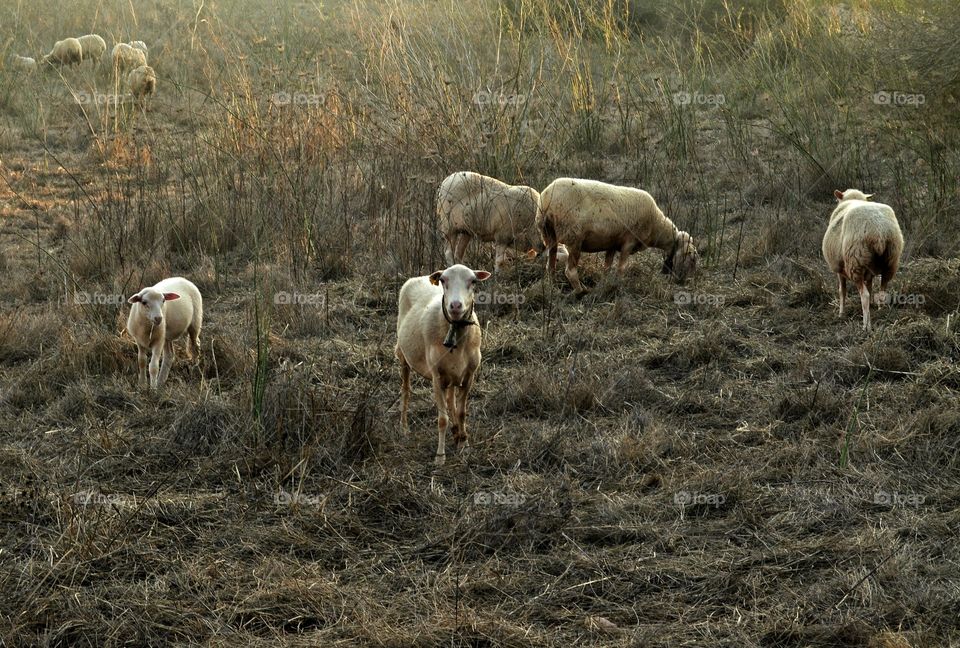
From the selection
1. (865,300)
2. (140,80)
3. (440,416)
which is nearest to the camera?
(440,416)

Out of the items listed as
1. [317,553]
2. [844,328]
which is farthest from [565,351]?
[317,553]

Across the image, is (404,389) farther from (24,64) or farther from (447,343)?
(24,64)

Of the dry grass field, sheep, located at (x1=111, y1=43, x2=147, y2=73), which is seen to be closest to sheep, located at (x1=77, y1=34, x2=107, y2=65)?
sheep, located at (x1=111, y1=43, x2=147, y2=73)

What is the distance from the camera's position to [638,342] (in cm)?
721

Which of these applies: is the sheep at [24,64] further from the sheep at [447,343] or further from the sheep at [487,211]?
the sheep at [447,343]

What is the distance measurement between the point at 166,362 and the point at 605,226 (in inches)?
125

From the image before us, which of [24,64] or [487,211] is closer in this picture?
[487,211]

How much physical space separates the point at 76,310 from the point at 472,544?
3.98m

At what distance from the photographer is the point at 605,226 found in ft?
26.2

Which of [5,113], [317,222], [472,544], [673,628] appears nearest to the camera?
[673,628]

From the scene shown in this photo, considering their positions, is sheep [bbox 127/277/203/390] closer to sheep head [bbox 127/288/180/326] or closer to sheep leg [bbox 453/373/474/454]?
sheep head [bbox 127/288/180/326]

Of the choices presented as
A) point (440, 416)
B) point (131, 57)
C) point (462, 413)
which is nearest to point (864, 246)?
point (462, 413)

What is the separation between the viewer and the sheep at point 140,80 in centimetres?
1298

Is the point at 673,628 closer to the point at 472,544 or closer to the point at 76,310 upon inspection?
the point at 472,544
